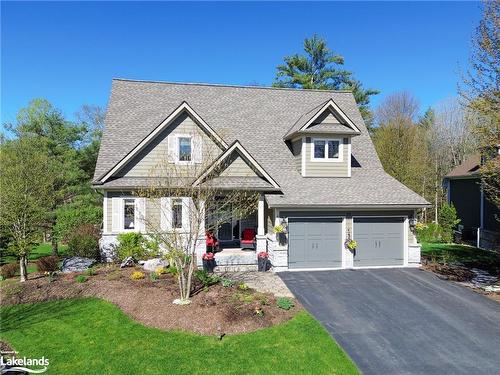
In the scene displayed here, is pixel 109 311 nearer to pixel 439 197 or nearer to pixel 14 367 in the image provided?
→ pixel 14 367

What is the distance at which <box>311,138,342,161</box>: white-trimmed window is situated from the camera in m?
18.4

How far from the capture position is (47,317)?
10.6 m

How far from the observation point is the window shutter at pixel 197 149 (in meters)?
16.7

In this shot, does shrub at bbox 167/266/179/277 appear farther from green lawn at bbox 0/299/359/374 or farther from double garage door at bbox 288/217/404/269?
double garage door at bbox 288/217/404/269

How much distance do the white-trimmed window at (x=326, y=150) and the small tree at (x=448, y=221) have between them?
1074 cm

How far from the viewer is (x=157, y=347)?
8758mm

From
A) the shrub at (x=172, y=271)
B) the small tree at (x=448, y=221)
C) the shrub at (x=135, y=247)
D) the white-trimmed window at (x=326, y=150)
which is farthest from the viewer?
the small tree at (x=448, y=221)

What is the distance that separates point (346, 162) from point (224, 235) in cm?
751

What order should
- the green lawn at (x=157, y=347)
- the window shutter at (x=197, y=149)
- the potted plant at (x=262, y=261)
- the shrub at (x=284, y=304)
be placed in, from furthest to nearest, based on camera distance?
the window shutter at (x=197, y=149)
the potted plant at (x=262, y=261)
the shrub at (x=284, y=304)
the green lawn at (x=157, y=347)

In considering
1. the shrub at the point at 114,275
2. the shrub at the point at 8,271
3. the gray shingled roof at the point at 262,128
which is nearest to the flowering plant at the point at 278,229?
the gray shingled roof at the point at 262,128

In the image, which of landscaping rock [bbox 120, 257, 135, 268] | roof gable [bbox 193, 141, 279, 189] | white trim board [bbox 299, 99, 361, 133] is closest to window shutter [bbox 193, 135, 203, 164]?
roof gable [bbox 193, 141, 279, 189]

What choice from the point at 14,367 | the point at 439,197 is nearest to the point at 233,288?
the point at 14,367

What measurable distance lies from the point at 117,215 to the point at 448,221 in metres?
20.9

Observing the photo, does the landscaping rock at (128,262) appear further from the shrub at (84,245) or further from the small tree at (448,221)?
the small tree at (448,221)
